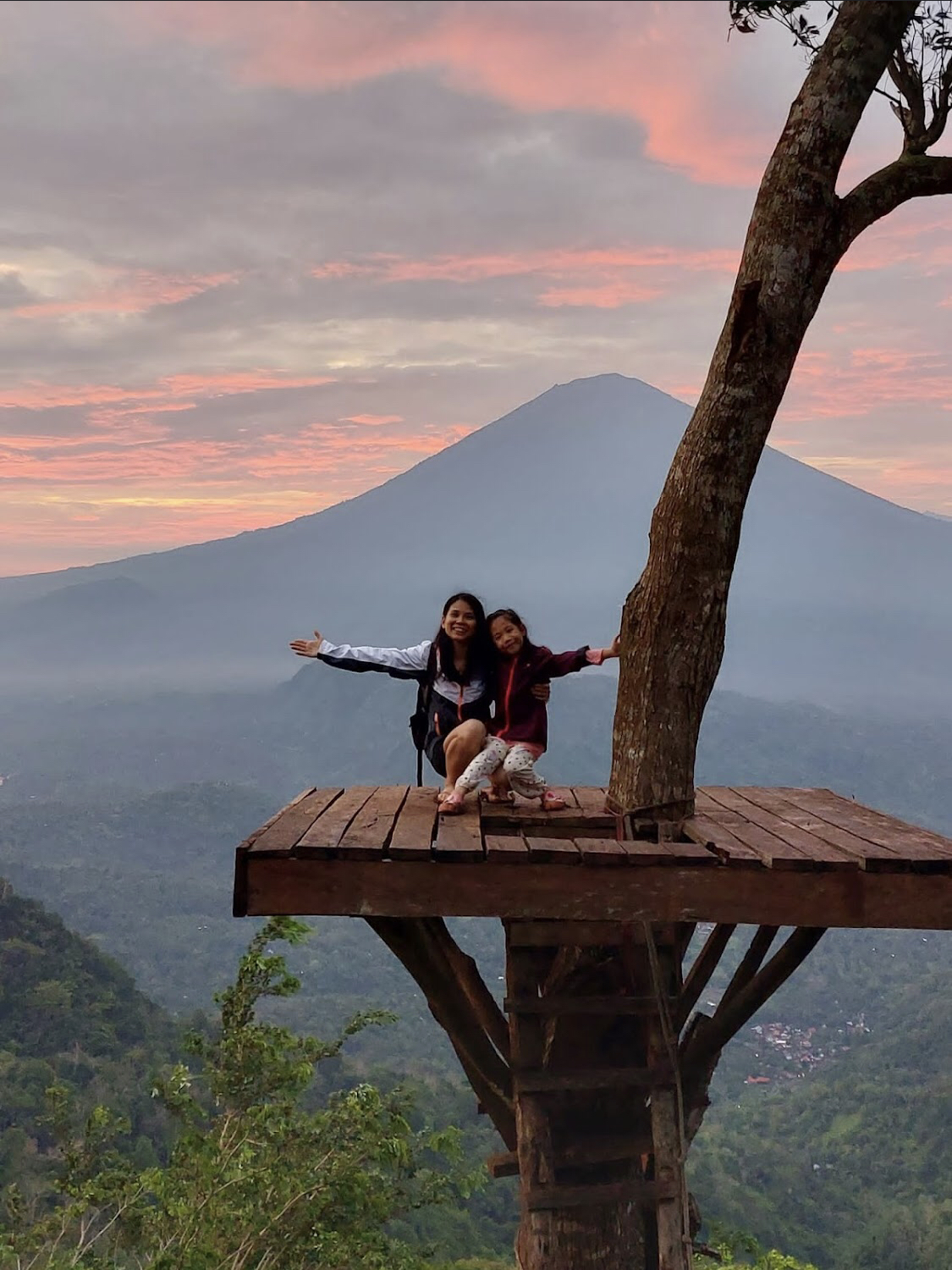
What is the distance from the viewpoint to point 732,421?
4.62 meters

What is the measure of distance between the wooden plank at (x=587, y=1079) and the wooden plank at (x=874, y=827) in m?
1.33

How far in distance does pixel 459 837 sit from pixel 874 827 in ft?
5.72

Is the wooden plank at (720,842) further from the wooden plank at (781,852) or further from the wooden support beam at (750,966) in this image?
the wooden support beam at (750,966)

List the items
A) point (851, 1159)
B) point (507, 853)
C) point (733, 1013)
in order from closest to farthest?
point (507, 853) < point (733, 1013) < point (851, 1159)

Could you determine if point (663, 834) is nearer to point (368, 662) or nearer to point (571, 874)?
point (571, 874)

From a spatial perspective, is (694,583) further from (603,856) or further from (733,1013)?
(733,1013)

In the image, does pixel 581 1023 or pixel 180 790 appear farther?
pixel 180 790

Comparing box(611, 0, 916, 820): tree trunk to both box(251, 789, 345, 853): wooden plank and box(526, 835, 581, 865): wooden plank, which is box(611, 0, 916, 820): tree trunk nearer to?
box(526, 835, 581, 865): wooden plank

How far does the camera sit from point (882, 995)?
275 ft

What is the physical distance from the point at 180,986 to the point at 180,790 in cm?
5495

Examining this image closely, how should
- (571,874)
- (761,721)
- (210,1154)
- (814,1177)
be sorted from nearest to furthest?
(571,874) < (210,1154) < (814,1177) < (761,721)

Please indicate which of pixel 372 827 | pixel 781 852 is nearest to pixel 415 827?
pixel 372 827

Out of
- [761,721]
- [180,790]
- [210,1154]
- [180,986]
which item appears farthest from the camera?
[761,721]

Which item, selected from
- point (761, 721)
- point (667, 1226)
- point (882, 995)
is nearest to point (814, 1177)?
point (882, 995)
